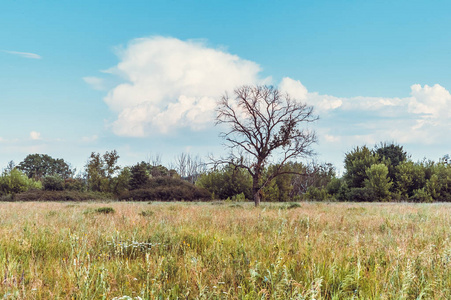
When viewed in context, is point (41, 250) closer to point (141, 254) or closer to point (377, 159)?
point (141, 254)

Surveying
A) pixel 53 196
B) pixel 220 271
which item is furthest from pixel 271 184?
pixel 220 271

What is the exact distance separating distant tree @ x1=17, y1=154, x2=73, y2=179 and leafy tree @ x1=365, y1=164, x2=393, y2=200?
65.2 meters

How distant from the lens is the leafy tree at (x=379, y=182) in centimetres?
3123

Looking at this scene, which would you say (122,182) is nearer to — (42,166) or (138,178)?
(138,178)

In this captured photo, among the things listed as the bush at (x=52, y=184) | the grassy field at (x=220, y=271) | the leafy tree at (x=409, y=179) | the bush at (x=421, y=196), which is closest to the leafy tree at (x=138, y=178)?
the bush at (x=52, y=184)

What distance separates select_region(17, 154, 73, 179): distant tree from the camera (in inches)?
2763

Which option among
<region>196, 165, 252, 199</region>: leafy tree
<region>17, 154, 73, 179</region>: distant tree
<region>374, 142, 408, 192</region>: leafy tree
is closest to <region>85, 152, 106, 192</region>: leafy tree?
<region>196, 165, 252, 199</region>: leafy tree

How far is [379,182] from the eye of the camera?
31500mm

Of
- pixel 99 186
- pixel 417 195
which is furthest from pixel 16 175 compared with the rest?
pixel 417 195

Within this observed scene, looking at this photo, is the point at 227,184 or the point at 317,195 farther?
the point at 317,195

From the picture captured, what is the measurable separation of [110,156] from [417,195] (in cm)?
3278

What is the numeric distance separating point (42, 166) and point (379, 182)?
231 feet

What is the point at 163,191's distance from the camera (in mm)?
30594

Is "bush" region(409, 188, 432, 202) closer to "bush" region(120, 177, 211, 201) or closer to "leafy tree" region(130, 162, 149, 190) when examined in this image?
"bush" region(120, 177, 211, 201)
